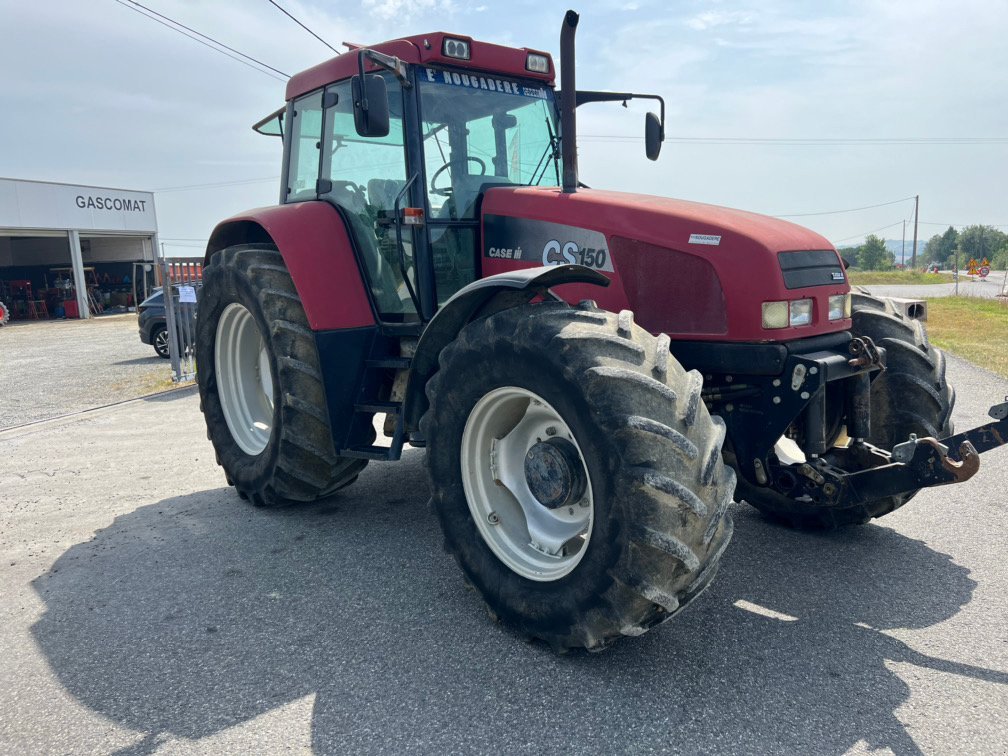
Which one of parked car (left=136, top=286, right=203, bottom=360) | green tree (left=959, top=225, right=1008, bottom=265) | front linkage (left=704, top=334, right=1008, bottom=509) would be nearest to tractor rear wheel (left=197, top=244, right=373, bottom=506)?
front linkage (left=704, top=334, right=1008, bottom=509)

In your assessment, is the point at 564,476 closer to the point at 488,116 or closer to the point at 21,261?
the point at 488,116

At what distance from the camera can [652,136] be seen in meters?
4.75

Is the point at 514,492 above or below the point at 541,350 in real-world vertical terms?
below

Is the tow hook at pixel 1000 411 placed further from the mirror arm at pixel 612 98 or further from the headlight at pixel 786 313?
the mirror arm at pixel 612 98

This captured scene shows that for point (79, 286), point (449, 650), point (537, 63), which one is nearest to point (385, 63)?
point (537, 63)

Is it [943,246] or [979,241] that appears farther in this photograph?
[943,246]

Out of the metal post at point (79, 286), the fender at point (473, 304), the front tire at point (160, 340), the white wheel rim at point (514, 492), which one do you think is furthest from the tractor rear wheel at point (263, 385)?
the metal post at point (79, 286)

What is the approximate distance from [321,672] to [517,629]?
2.54 feet

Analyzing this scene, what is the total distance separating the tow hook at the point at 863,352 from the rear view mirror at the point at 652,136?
1.88 meters

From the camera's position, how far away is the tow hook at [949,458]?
2949 millimetres

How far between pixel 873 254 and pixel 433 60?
97.2 metres

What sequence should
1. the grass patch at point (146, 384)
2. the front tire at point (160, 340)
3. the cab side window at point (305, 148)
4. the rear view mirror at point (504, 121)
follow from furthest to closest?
1. the front tire at point (160, 340)
2. the grass patch at point (146, 384)
3. the cab side window at point (305, 148)
4. the rear view mirror at point (504, 121)

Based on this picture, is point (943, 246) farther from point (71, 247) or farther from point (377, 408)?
point (377, 408)

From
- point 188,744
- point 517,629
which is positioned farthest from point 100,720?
point 517,629
